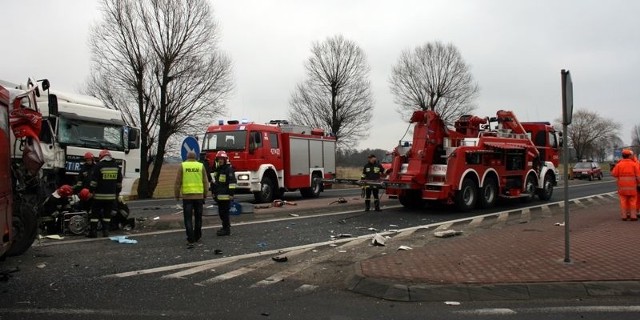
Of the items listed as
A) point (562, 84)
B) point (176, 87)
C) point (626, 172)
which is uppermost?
point (176, 87)

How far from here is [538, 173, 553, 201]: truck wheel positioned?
1875 centimetres

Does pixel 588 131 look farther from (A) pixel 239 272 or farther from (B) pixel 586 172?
(A) pixel 239 272

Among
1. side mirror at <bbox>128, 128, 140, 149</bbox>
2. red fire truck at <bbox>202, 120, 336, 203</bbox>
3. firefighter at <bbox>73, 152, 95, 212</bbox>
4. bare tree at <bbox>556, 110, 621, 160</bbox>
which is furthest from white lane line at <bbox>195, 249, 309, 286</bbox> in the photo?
bare tree at <bbox>556, 110, 621, 160</bbox>

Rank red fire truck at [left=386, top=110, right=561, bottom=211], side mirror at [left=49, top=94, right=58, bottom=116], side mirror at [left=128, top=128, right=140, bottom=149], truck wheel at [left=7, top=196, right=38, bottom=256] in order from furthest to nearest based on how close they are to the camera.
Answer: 1. red fire truck at [left=386, top=110, right=561, bottom=211]
2. side mirror at [left=128, top=128, right=140, bottom=149]
3. side mirror at [left=49, top=94, right=58, bottom=116]
4. truck wheel at [left=7, top=196, right=38, bottom=256]

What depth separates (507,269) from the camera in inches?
258

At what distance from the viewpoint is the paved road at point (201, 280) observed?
17.0ft

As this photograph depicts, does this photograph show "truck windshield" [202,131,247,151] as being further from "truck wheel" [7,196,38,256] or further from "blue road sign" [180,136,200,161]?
"truck wheel" [7,196,38,256]

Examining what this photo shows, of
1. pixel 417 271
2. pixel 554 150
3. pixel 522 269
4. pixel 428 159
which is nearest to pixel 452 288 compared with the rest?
pixel 417 271

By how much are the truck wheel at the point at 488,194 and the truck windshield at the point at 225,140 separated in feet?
24.9

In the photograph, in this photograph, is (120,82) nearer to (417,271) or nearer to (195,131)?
(195,131)

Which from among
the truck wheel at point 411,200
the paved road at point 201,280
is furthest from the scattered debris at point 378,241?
the truck wheel at point 411,200

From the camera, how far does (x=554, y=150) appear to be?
19500mm

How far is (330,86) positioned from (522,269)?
1351 inches

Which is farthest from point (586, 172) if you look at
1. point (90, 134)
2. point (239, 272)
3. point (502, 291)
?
point (239, 272)
